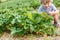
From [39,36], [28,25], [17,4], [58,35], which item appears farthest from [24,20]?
[17,4]

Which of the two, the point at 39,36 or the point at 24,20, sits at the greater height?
the point at 24,20

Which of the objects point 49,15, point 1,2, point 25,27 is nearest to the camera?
point 25,27

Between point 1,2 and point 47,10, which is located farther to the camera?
point 1,2

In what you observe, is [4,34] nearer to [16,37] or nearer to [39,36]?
[16,37]

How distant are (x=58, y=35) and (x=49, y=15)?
0.41 meters

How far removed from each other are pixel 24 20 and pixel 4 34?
0.51 metres

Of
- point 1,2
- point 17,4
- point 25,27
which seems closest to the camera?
point 25,27

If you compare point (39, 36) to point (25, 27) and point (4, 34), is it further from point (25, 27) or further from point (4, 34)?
point (4, 34)

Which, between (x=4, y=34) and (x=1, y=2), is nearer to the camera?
(x=4, y=34)

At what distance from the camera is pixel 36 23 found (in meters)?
4.05

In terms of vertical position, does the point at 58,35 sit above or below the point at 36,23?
below

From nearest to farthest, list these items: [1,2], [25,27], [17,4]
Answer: [25,27]
[17,4]
[1,2]

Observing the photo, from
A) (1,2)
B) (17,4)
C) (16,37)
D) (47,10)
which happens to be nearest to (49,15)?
(47,10)

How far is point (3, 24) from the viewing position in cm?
427
